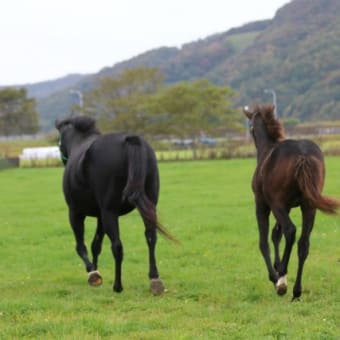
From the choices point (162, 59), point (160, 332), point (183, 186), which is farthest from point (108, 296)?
point (162, 59)

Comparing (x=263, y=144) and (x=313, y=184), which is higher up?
(x=263, y=144)

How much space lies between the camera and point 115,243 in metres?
8.52

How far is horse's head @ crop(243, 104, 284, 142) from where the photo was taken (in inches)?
342

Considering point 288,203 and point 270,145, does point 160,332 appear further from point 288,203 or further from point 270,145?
point 270,145

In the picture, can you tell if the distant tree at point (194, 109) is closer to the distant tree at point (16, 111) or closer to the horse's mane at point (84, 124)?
the distant tree at point (16, 111)

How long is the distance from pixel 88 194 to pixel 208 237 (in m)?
4.73

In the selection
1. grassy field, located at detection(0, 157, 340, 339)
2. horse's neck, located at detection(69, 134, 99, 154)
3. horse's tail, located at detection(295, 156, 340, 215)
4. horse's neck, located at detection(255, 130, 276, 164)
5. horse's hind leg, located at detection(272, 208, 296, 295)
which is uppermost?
horse's neck, located at detection(69, 134, 99, 154)

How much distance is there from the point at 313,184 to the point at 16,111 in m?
86.4

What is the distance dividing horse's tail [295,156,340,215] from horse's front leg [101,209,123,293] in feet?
7.85

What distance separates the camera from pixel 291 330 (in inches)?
A: 241

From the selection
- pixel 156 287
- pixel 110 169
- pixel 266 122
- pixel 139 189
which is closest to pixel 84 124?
pixel 110 169

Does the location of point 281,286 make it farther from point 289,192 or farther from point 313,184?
point 313,184

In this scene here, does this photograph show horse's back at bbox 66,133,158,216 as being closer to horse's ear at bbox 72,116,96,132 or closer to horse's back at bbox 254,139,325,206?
horse's ear at bbox 72,116,96,132

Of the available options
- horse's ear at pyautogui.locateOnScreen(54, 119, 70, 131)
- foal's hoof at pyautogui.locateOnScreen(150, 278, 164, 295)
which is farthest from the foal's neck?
horse's ear at pyautogui.locateOnScreen(54, 119, 70, 131)
